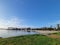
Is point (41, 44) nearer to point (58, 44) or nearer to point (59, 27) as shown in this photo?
point (58, 44)

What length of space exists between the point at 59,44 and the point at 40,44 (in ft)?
8.23

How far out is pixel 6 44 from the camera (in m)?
15.8

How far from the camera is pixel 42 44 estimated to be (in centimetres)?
1462

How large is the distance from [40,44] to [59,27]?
88762mm

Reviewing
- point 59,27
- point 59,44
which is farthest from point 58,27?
point 59,44

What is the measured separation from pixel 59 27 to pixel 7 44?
292 feet

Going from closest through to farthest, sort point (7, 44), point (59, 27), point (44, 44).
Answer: point (44, 44) → point (7, 44) → point (59, 27)

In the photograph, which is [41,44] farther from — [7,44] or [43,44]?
[7,44]

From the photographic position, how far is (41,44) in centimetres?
1464

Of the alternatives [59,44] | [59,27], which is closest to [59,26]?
[59,27]

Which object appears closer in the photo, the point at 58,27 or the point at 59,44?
the point at 59,44

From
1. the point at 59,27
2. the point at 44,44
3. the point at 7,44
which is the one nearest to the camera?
the point at 44,44

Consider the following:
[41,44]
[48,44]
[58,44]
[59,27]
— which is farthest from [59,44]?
[59,27]

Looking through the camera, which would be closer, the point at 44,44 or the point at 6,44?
the point at 44,44
